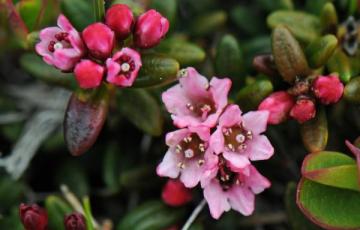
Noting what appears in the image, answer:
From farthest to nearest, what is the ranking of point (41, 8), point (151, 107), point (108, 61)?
point (41, 8) < point (151, 107) < point (108, 61)

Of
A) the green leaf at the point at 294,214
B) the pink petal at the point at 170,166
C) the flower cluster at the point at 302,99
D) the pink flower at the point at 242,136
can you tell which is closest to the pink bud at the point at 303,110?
the flower cluster at the point at 302,99

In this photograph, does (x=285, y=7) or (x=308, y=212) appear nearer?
(x=308, y=212)

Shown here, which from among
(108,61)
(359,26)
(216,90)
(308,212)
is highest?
(108,61)

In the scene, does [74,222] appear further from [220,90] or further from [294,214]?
[294,214]

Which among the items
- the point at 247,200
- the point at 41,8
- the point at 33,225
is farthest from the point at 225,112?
the point at 41,8

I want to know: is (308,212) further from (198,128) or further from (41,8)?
(41,8)

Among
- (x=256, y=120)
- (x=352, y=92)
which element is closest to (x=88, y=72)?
(x=256, y=120)
